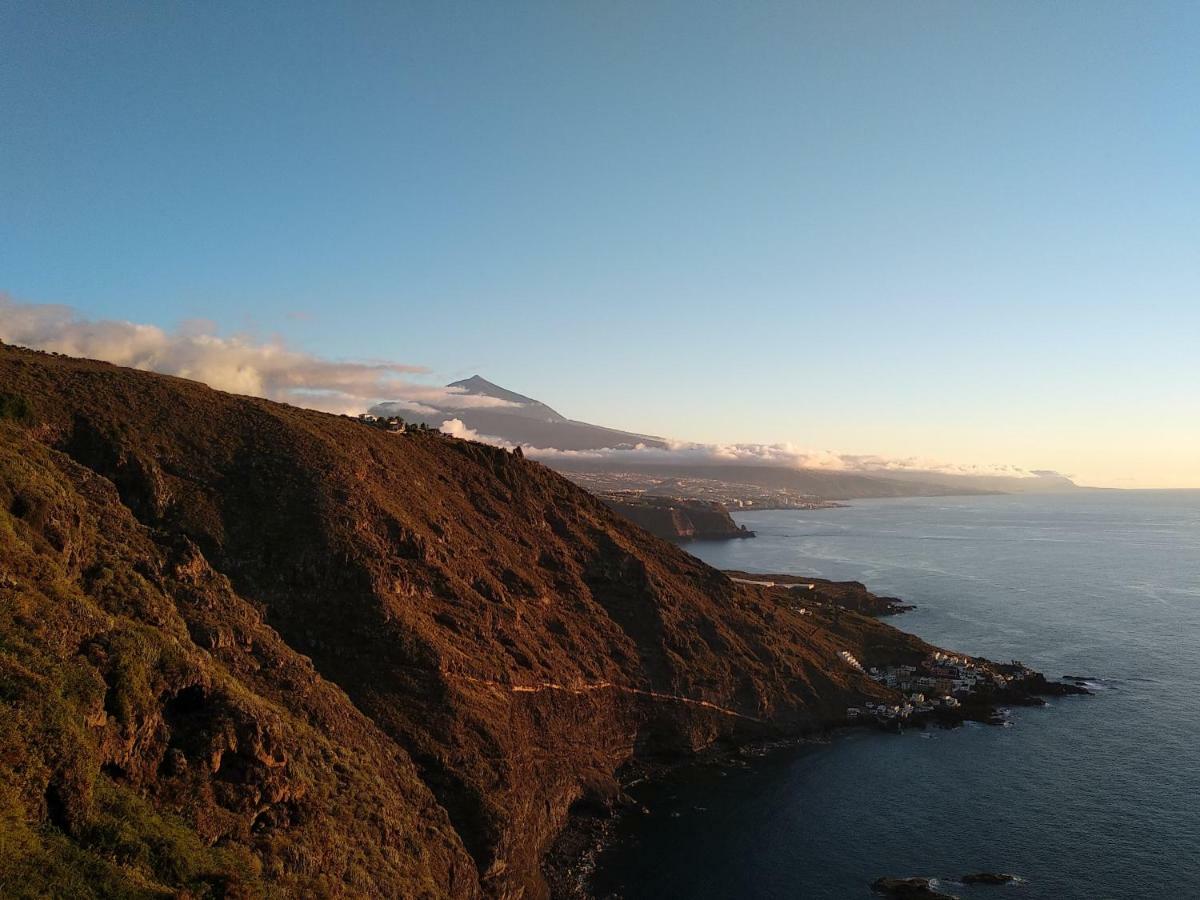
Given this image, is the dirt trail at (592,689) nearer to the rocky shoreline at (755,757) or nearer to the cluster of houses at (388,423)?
the rocky shoreline at (755,757)

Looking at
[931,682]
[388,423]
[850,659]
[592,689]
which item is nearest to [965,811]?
[931,682]

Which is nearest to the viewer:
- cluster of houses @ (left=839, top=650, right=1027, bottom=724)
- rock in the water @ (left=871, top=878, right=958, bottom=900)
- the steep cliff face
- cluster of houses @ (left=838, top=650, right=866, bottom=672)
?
the steep cliff face

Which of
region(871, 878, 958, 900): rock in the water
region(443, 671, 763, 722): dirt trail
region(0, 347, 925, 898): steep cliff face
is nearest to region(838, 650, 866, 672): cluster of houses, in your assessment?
region(0, 347, 925, 898): steep cliff face

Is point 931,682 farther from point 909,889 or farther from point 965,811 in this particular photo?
point 909,889

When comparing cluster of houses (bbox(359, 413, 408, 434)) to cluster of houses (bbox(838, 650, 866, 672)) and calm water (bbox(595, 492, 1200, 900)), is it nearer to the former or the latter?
calm water (bbox(595, 492, 1200, 900))

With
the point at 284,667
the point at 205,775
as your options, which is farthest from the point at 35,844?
the point at 284,667
